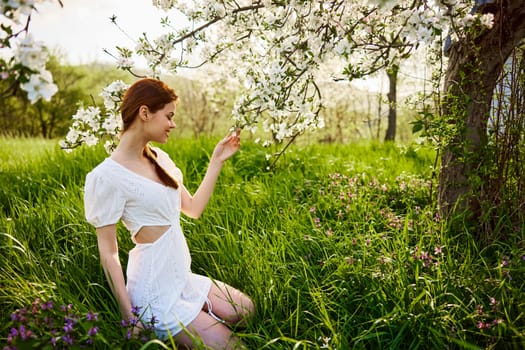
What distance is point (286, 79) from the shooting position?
271 centimetres

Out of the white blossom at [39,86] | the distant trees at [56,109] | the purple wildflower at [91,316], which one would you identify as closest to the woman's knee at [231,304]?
Result: the purple wildflower at [91,316]

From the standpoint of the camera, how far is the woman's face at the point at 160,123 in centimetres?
238

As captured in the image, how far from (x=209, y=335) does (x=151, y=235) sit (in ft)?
1.92

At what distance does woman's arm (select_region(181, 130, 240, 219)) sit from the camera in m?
2.72

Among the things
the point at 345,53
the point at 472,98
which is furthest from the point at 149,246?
the point at 472,98

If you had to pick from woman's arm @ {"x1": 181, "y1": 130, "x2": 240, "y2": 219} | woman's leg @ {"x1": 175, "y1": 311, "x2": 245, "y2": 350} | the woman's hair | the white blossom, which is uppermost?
the white blossom

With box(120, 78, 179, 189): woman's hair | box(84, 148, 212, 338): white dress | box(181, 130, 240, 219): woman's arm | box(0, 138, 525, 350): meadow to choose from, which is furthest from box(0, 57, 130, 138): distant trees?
box(84, 148, 212, 338): white dress

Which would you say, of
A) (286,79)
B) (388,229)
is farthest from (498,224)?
(286,79)

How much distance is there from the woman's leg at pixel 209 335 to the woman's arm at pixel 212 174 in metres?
0.68

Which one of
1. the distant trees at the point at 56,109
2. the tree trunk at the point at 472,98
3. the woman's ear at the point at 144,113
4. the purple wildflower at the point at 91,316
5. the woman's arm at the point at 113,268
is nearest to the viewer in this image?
the purple wildflower at the point at 91,316

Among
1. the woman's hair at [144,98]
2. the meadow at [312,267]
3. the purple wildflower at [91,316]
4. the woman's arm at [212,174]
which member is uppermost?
the woman's hair at [144,98]

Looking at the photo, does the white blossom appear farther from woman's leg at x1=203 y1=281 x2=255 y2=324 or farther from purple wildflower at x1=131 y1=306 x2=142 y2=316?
woman's leg at x1=203 y1=281 x2=255 y2=324

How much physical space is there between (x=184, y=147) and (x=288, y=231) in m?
2.69

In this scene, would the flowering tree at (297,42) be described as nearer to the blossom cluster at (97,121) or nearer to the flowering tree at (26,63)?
the blossom cluster at (97,121)
